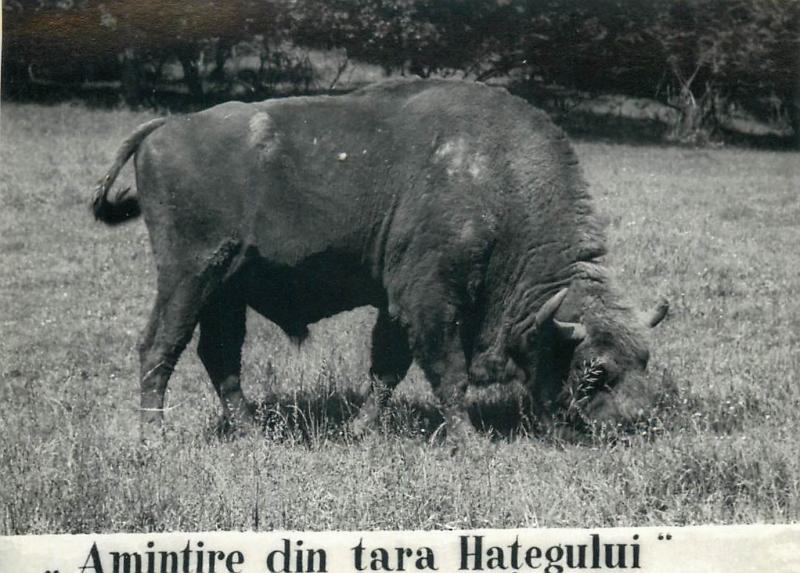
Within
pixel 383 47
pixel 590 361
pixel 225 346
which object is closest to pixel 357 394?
pixel 225 346

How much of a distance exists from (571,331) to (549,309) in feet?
0.59

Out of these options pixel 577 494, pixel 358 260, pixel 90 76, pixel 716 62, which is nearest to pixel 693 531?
pixel 577 494

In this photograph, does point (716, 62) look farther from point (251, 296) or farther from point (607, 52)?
point (251, 296)

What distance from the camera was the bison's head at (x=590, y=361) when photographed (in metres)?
5.32

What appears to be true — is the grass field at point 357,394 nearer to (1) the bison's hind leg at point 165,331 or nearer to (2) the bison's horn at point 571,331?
(1) the bison's hind leg at point 165,331

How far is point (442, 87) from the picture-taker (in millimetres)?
5863

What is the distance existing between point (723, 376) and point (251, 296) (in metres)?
3.10

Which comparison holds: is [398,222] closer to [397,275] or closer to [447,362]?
[397,275]

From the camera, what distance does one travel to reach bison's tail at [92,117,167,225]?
18.8 ft

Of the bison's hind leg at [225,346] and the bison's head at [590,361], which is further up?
the bison's head at [590,361]

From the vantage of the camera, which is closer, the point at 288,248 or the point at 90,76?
the point at 288,248

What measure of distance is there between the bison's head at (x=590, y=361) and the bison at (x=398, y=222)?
14mm

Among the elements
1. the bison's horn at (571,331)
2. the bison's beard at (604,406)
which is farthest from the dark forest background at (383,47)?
the bison's beard at (604,406)

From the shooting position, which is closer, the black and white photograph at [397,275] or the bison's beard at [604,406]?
the black and white photograph at [397,275]
